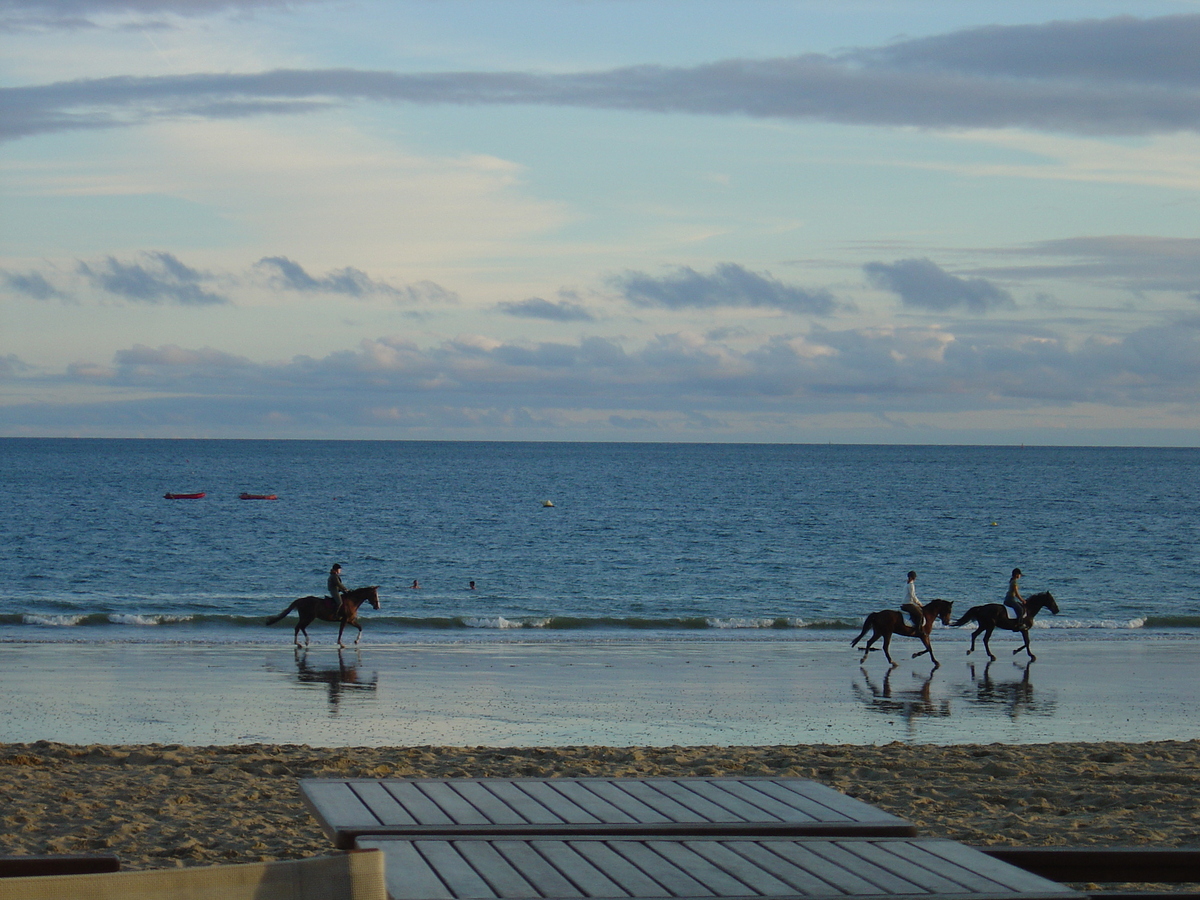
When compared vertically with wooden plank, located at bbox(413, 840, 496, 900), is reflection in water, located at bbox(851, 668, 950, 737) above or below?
below

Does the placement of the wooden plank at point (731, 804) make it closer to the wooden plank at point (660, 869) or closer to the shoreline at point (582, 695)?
the wooden plank at point (660, 869)

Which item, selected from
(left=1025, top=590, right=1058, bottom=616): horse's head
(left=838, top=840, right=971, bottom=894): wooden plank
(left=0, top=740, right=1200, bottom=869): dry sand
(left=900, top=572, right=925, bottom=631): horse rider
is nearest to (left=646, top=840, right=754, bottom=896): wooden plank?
(left=838, top=840, right=971, bottom=894): wooden plank

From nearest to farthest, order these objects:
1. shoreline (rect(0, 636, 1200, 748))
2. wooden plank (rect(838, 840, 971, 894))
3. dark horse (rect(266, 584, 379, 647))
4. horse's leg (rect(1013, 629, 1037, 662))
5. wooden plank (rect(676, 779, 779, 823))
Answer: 1. wooden plank (rect(838, 840, 971, 894))
2. wooden plank (rect(676, 779, 779, 823))
3. shoreline (rect(0, 636, 1200, 748))
4. horse's leg (rect(1013, 629, 1037, 662))
5. dark horse (rect(266, 584, 379, 647))

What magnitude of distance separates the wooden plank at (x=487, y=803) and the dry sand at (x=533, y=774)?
3.24m

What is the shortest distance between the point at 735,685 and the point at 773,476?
12599 cm

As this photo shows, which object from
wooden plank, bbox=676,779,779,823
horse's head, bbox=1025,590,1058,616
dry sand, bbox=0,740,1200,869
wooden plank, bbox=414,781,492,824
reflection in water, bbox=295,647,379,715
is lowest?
reflection in water, bbox=295,647,379,715

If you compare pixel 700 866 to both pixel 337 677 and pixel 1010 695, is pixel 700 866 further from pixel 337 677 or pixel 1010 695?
pixel 337 677

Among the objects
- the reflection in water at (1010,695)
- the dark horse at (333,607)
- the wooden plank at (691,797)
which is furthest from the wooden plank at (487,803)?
the dark horse at (333,607)

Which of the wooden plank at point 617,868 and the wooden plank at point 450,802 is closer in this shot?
the wooden plank at point 617,868

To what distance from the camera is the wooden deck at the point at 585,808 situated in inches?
195

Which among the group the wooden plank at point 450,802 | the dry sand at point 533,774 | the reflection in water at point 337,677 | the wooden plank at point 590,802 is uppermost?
the wooden plank at point 450,802

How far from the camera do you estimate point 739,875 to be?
172 inches

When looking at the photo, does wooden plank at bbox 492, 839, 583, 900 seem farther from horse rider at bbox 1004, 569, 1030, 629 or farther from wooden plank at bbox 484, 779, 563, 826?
horse rider at bbox 1004, 569, 1030, 629

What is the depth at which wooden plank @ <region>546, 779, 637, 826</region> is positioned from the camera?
5.13m
